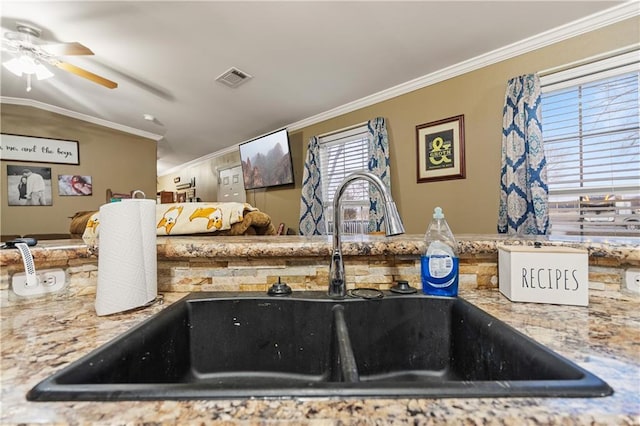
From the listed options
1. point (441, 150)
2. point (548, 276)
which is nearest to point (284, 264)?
point (548, 276)

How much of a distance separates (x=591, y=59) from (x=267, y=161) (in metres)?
3.41

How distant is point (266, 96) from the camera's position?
3.21 metres

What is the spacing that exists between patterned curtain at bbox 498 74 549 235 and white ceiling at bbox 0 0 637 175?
0.41m

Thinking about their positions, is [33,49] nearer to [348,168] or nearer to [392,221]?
[348,168]

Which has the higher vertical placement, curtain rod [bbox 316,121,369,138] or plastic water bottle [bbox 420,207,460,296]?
curtain rod [bbox 316,121,369,138]

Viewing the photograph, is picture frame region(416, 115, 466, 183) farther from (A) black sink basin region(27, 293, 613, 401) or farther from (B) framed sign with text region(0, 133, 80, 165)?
(B) framed sign with text region(0, 133, 80, 165)

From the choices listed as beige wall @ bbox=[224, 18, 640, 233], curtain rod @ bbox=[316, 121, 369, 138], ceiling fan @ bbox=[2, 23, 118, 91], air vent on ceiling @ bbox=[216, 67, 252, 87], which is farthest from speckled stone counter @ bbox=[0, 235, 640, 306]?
curtain rod @ bbox=[316, 121, 369, 138]

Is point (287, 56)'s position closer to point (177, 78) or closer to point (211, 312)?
point (177, 78)

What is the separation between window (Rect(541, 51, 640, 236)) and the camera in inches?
73.0

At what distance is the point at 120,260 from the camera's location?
670 mm

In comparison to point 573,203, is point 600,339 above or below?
below

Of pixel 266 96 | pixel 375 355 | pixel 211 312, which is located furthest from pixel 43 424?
pixel 266 96

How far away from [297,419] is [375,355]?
1.55 feet

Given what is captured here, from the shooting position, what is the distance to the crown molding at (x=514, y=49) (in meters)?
1.84
